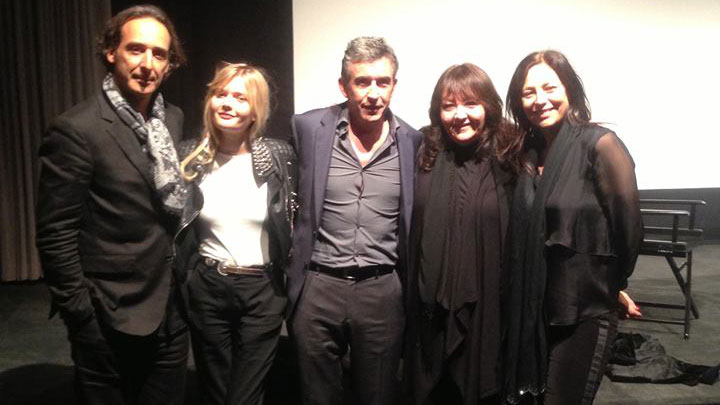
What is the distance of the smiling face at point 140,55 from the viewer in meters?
1.50

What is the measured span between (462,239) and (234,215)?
70 centimetres

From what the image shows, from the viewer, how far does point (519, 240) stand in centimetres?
172

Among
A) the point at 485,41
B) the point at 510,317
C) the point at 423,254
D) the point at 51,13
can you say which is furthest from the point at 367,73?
the point at 51,13

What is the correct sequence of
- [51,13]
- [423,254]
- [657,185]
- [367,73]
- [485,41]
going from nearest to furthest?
[367,73], [423,254], [485,41], [51,13], [657,185]

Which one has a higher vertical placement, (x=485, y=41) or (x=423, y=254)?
(x=485, y=41)

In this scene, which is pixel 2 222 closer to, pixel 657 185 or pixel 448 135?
pixel 448 135

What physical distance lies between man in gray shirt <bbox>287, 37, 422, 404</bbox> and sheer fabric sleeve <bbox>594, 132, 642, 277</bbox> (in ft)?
1.85

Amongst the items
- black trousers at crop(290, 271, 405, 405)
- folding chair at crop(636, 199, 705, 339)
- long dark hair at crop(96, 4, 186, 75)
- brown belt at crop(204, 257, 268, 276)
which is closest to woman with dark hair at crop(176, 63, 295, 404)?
brown belt at crop(204, 257, 268, 276)

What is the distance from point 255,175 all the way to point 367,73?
450 mm

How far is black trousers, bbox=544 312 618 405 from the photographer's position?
5.32ft

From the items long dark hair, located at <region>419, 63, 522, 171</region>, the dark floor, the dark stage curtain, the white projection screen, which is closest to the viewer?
long dark hair, located at <region>419, 63, 522, 171</region>

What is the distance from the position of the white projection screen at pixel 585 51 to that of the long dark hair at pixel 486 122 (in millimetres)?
1536

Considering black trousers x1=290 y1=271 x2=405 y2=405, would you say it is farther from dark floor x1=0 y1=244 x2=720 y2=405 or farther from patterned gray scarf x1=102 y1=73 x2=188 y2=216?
dark floor x1=0 y1=244 x2=720 y2=405

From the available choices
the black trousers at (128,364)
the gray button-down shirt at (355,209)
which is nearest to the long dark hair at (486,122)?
the gray button-down shirt at (355,209)
